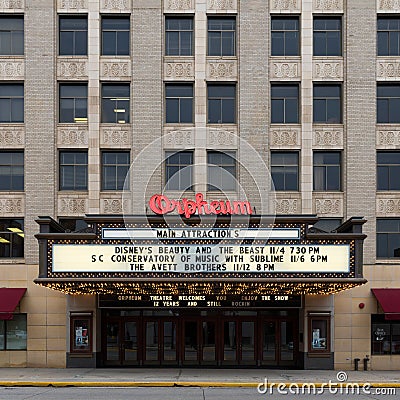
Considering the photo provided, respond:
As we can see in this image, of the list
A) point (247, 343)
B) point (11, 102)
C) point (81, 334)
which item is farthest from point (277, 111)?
point (81, 334)

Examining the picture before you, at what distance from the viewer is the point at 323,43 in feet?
106

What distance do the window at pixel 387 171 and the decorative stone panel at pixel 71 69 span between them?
14702 mm

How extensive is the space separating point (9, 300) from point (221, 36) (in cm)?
1596

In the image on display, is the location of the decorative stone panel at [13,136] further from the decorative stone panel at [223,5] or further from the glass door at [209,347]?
the glass door at [209,347]

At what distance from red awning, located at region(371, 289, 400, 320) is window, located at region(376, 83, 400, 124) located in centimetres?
810

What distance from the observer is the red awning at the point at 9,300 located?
3011cm

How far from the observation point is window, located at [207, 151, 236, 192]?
104ft

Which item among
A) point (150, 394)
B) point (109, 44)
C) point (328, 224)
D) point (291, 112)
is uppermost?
point (109, 44)

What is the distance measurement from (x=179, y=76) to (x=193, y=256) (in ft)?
32.4

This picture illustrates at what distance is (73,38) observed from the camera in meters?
32.3

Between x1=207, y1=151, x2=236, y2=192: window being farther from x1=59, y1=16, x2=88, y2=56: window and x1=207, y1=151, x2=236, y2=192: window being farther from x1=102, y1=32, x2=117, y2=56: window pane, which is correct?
x1=59, y1=16, x2=88, y2=56: window

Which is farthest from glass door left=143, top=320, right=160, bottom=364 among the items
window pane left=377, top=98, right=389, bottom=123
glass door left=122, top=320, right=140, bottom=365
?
window pane left=377, top=98, right=389, bottom=123

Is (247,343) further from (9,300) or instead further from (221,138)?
(9,300)

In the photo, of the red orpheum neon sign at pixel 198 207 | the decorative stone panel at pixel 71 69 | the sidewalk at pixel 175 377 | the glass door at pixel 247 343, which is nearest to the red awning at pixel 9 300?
the sidewalk at pixel 175 377
